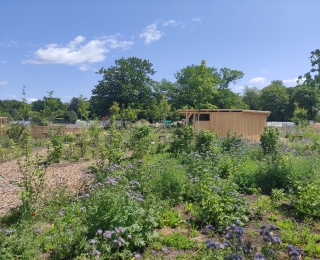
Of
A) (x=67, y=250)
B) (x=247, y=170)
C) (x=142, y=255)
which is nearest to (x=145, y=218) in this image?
(x=142, y=255)

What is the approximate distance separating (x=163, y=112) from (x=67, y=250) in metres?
14.8

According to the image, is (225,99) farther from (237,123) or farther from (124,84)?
(237,123)

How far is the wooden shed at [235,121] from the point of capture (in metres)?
19.1

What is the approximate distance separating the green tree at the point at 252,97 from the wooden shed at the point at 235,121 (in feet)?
136

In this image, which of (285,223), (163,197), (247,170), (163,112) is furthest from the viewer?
(163,112)

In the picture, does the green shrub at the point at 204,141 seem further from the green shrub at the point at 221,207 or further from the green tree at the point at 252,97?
the green tree at the point at 252,97

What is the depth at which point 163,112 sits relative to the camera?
1775 centimetres

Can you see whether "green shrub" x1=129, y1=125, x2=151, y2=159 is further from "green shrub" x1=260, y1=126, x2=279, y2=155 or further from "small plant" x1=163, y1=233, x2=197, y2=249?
"small plant" x1=163, y1=233, x2=197, y2=249

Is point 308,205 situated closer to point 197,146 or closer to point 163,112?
point 197,146

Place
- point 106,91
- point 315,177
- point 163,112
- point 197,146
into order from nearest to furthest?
point 315,177 < point 197,146 < point 163,112 < point 106,91

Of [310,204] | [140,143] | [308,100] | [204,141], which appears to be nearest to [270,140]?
[204,141]

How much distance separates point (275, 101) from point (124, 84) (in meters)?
29.9

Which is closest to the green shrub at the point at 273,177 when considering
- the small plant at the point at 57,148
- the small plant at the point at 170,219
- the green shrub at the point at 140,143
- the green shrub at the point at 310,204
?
the green shrub at the point at 310,204

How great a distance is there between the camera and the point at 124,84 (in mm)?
44969
